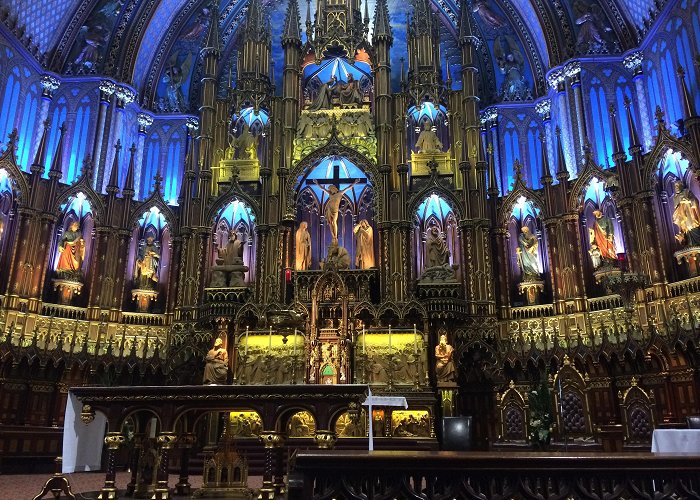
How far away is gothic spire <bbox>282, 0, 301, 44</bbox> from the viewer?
27.1m

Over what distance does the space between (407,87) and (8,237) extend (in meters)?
17.8

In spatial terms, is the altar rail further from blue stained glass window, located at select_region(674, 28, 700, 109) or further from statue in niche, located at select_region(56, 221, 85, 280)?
statue in niche, located at select_region(56, 221, 85, 280)

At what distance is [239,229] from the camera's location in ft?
83.7

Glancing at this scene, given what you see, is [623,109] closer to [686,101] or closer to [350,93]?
[686,101]

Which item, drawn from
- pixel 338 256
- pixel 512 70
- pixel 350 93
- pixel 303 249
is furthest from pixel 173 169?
pixel 512 70

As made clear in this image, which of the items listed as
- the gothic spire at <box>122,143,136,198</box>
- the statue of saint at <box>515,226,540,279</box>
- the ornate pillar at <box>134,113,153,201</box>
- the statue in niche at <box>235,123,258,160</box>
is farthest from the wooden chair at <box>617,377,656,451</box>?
the ornate pillar at <box>134,113,153,201</box>

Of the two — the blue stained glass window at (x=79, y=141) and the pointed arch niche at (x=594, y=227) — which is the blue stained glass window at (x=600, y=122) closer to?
the pointed arch niche at (x=594, y=227)

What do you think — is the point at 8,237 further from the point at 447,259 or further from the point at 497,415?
the point at 497,415

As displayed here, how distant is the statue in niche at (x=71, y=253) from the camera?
74.2ft

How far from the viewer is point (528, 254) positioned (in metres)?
23.3

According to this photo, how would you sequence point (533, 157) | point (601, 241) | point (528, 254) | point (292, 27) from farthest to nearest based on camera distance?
point (292, 27) < point (533, 157) < point (528, 254) < point (601, 241)

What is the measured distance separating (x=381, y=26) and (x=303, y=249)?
11.4 metres

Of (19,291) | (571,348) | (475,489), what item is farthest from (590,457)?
(19,291)

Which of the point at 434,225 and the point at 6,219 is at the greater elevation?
the point at 434,225
